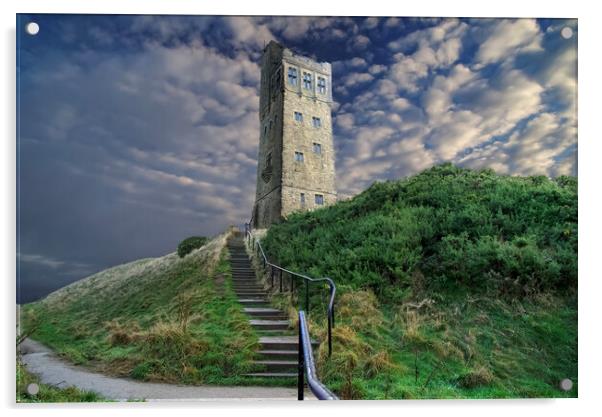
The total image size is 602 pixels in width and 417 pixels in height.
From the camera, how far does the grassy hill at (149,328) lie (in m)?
6.23

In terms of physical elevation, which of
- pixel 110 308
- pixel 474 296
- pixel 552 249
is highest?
pixel 552 249

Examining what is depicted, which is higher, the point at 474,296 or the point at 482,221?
the point at 482,221

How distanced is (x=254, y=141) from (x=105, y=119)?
299 cm

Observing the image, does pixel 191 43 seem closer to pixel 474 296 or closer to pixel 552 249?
pixel 474 296

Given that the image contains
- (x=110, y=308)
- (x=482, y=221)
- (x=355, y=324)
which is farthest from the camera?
(x=110, y=308)

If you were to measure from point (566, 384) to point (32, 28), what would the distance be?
9.10m

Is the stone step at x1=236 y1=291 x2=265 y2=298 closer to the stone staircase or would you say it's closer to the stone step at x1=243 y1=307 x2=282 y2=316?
the stone staircase

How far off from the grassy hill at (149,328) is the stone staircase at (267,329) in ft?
0.69

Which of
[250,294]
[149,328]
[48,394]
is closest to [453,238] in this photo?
[250,294]

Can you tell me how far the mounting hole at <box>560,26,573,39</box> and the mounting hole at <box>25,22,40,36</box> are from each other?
8.07m

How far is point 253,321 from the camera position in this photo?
25.8 ft

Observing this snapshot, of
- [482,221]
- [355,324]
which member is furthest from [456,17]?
[355,324]

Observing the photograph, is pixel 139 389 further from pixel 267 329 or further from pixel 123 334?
pixel 267 329

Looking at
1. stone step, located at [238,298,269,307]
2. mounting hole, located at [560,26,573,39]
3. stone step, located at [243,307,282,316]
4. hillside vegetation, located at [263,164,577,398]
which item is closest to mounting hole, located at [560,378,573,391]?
hillside vegetation, located at [263,164,577,398]
